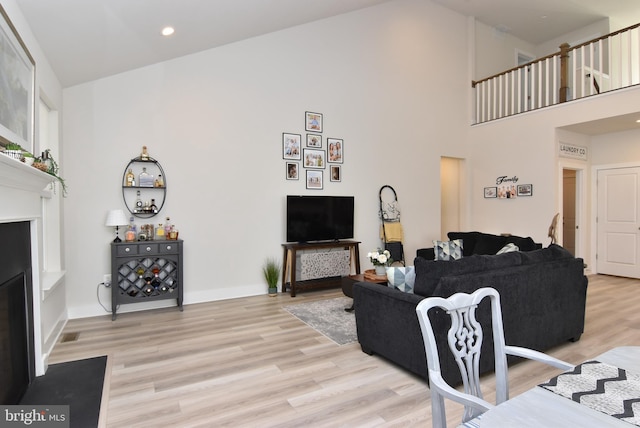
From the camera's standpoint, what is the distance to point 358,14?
6172 mm

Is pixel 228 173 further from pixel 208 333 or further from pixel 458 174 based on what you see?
pixel 458 174

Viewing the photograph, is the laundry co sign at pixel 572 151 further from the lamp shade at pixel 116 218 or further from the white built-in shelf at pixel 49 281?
the white built-in shelf at pixel 49 281

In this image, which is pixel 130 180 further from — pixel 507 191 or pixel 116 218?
pixel 507 191

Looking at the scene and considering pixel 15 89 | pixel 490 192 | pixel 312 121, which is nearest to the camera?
pixel 15 89

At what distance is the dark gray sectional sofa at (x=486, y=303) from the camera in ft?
8.51

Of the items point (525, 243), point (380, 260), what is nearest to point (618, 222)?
point (525, 243)

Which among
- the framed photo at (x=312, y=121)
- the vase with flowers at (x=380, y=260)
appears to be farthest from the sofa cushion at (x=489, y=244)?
the framed photo at (x=312, y=121)

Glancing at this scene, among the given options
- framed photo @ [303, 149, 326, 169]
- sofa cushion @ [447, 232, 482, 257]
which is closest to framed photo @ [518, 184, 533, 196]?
sofa cushion @ [447, 232, 482, 257]

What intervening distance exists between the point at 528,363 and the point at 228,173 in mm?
4120

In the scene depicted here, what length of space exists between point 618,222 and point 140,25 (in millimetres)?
8237

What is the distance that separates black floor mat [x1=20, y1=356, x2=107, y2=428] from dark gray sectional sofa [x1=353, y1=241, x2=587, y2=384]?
2052 millimetres

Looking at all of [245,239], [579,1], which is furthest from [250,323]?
[579,1]

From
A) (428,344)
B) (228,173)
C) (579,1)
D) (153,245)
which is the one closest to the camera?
(428,344)

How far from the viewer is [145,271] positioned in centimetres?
431
